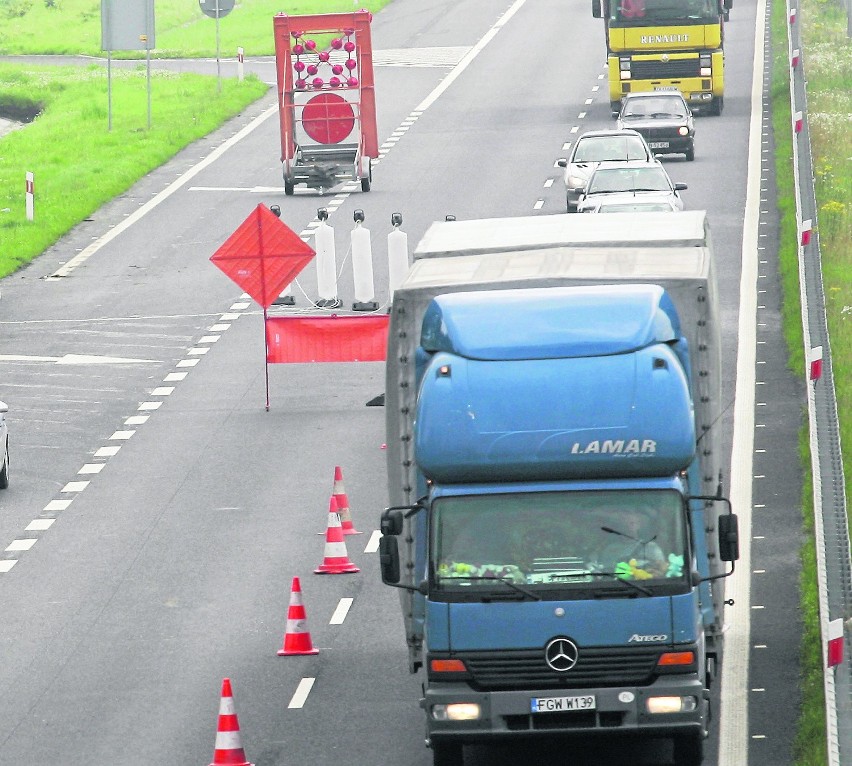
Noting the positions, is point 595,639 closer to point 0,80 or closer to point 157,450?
point 157,450

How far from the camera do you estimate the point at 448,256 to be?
15.5 metres

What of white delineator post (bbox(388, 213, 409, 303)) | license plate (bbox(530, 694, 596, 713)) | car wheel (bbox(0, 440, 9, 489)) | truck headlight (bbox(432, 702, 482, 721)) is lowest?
car wheel (bbox(0, 440, 9, 489))

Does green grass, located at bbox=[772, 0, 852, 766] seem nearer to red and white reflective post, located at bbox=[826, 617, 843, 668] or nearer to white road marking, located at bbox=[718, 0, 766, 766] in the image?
white road marking, located at bbox=[718, 0, 766, 766]

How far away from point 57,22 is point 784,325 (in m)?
59.6

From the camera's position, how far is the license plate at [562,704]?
12.6 meters

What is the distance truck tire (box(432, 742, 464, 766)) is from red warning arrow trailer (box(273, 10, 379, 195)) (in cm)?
2982

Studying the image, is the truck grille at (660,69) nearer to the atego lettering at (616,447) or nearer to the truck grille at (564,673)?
the atego lettering at (616,447)

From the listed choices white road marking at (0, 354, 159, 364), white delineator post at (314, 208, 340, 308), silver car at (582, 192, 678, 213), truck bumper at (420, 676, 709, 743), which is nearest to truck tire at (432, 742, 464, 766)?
truck bumper at (420, 676, 709, 743)

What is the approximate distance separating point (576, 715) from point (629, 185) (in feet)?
81.4

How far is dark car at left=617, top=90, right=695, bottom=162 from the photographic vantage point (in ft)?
147

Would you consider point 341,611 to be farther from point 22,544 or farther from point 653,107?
point 653,107

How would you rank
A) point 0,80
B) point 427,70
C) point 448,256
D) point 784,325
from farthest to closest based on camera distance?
point 0,80 → point 427,70 → point 784,325 → point 448,256

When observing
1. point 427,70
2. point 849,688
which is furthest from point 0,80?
point 849,688

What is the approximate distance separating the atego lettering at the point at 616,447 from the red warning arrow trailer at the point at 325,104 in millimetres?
29956
